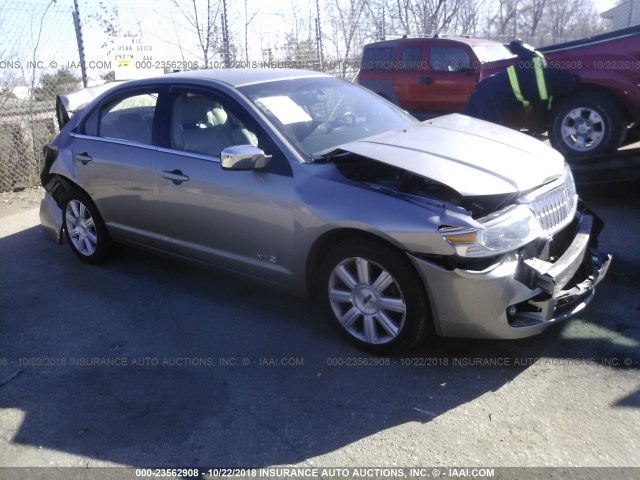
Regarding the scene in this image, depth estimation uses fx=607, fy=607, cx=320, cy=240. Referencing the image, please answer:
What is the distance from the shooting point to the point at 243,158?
12.7 feet

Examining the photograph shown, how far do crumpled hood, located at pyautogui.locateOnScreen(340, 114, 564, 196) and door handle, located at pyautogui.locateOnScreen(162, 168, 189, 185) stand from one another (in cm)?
129

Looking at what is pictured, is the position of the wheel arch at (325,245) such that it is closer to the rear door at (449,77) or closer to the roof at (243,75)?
the roof at (243,75)

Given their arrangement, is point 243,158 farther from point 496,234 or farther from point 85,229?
point 85,229

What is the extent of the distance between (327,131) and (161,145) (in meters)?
1.34

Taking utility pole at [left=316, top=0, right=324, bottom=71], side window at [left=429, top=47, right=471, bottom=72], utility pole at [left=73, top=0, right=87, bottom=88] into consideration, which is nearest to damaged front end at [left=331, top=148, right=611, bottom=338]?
utility pole at [left=73, top=0, right=87, bottom=88]

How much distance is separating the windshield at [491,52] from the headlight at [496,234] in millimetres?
7954

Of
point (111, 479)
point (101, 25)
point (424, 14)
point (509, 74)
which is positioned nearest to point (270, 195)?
point (111, 479)

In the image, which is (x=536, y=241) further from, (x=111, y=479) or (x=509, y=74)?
(x=509, y=74)

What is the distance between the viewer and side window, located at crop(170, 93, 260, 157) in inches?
170

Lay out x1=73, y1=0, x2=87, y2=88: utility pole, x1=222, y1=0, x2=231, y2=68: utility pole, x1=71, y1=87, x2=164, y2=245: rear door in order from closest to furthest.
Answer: x1=71, y1=87, x2=164, y2=245: rear door → x1=73, y1=0, x2=87, y2=88: utility pole → x1=222, y1=0, x2=231, y2=68: utility pole

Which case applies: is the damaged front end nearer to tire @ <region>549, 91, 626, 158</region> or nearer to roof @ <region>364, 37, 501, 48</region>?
tire @ <region>549, 91, 626, 158</region>

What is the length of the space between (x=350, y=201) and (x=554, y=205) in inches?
50.8

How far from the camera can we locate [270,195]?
13.1ft

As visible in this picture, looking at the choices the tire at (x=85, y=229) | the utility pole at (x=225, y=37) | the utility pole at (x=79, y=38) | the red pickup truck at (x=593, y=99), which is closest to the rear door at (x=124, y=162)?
the tire at (x=85, y=229)
